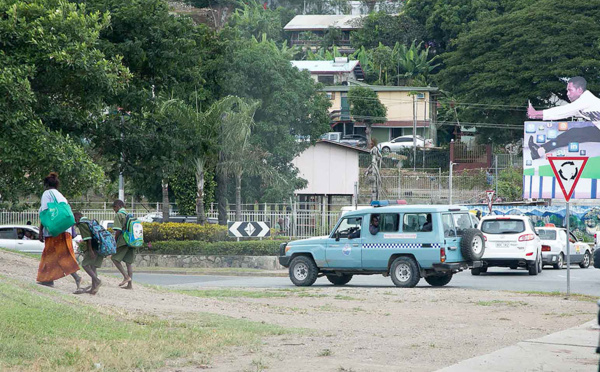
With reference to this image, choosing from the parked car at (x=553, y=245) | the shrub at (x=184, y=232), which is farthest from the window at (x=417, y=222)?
the shrub at (x=184, y=232)

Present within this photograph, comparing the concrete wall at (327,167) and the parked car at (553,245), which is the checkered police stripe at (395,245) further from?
the concrete wall at (327,167)

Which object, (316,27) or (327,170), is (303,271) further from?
(316,27)

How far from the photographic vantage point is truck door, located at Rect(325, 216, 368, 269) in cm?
2094

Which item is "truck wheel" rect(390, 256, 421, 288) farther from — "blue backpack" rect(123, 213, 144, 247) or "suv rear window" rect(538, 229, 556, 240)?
"suv rear window" rect(538, 229, 556, 240)

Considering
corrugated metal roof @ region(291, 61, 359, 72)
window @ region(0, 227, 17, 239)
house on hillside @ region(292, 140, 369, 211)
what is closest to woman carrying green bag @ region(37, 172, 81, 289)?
window @ region(0, 227, 17, 239)

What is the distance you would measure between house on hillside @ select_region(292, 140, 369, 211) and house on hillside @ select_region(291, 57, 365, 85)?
23.6 meters

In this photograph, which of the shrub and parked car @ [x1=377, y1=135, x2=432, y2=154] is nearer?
the shrub

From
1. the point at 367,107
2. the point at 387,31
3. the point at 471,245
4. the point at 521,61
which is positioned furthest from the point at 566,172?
the point at 387,31

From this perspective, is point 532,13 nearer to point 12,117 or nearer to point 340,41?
point 340,41

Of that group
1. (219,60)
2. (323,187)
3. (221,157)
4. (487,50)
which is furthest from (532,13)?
(219,60)

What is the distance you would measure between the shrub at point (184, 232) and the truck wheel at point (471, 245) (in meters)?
14.4

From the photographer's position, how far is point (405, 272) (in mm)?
20516

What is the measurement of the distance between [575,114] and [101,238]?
126 feet

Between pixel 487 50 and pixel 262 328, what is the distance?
50.0 meters
